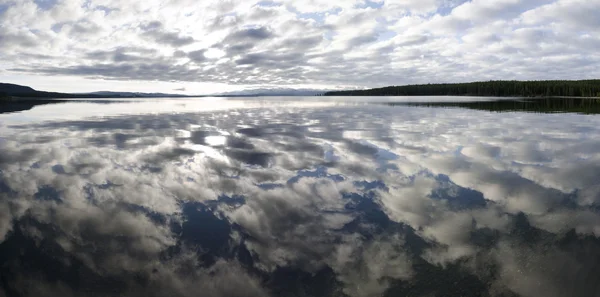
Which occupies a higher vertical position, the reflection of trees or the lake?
the reflection of trees

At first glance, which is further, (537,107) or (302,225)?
(537,107)

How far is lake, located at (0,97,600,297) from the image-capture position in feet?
21.4

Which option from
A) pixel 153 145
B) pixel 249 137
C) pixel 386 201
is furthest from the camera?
pixel 249 137

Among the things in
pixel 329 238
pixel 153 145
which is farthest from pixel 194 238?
pixel 153 145

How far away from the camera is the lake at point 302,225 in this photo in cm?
654

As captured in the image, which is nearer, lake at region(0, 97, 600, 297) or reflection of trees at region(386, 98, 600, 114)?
lake at region(0, 97, 600, 297)

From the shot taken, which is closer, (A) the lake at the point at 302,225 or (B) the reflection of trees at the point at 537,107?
(A) the lake at the point at 302,225

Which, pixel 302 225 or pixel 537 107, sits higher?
pixel 537 107

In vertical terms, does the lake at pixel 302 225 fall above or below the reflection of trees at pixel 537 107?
below

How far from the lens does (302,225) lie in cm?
926

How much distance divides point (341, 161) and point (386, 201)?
627 centimetres

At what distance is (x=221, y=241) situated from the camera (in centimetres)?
825

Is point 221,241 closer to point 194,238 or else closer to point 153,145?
A: point 194,238

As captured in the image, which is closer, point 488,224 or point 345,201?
point 488,224
